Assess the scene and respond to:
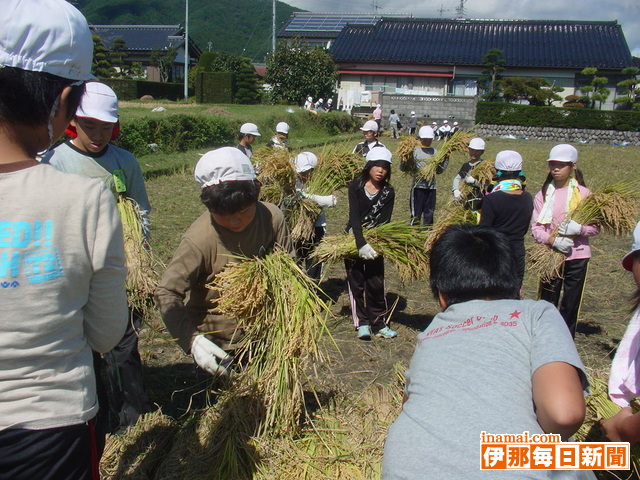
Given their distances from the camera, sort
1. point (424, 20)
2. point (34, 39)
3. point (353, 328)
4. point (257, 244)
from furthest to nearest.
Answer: point (424, 20) → point (353, 328) → point (257, 244) → point (34, 39)

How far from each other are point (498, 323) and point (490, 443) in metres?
0.32

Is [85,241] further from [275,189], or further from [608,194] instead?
[608,194]

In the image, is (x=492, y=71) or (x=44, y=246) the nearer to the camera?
(x=44, y=246)

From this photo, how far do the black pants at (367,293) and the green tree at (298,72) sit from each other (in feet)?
95.4

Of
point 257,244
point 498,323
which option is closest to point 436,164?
point 257,244

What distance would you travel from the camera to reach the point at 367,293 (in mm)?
4422

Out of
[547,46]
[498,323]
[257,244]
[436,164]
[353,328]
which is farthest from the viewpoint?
[547,46]

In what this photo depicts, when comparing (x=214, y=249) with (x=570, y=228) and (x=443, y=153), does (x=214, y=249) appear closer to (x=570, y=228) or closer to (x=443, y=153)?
(x=570, y=228)

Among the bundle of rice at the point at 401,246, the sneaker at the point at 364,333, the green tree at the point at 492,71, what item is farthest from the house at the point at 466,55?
the sneaker at the point at 364,333

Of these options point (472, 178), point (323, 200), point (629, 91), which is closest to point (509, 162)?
point (323, 200)

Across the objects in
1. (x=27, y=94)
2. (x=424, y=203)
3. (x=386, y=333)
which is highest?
(x=27, y=94)

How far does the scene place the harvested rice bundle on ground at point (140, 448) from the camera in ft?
8.23

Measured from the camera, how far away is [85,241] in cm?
129

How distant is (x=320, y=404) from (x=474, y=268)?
1.31 m
